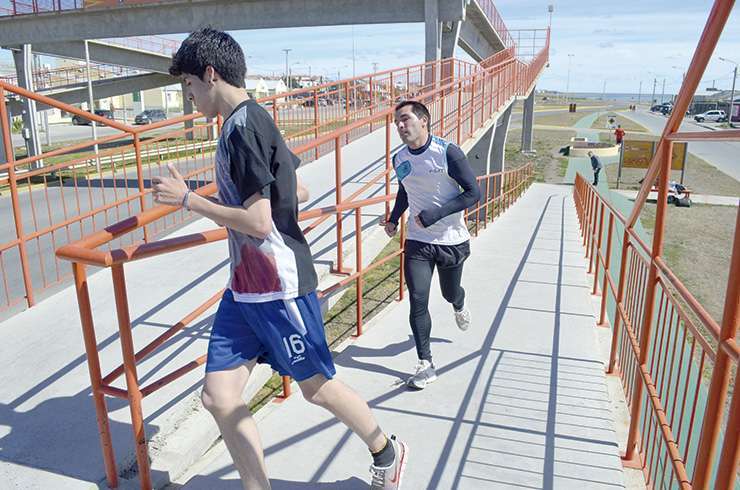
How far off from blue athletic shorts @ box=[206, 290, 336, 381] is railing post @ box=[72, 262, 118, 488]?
51 cm

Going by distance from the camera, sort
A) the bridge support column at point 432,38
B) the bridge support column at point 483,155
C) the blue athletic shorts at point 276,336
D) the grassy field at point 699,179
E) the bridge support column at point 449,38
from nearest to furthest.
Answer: the blue athletic shorts at point 276,336, the bridge support column at point 432,38, the bridge support column at point 483,155, the bridge support column at point 449,38, the grassy field at point 699,179

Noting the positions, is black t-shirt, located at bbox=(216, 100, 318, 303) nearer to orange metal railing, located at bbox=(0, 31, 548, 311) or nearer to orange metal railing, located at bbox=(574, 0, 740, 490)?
orange metal railing, located at bbox=(574, 0, 740, 490)

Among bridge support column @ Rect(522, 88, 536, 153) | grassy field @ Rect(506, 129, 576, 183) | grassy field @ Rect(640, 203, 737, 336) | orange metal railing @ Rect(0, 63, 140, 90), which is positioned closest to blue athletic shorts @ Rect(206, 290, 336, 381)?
grassy field @ Rect(640, 203, 737, 336)

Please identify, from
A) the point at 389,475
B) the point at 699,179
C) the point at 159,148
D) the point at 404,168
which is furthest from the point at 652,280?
the point at 699,179

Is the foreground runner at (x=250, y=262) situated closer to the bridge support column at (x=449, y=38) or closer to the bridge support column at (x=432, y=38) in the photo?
the bridge support column at (x=432, y=38)

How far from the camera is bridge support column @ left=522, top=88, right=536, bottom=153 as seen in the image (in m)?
34.8

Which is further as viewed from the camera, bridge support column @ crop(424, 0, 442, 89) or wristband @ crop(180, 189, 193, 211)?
bridge support column @ crop(424, 0, 442, 89)

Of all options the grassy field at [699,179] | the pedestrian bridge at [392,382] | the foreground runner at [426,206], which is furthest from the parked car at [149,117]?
the foreground runner at [426,206]

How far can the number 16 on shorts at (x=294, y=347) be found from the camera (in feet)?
7.15

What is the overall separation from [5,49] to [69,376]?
21.1 m

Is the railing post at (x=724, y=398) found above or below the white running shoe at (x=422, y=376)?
above

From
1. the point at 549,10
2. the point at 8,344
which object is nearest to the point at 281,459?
the point at 8,344

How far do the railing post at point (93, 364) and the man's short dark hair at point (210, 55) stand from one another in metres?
0.87

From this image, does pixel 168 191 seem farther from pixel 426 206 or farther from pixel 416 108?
pixel 426 206
